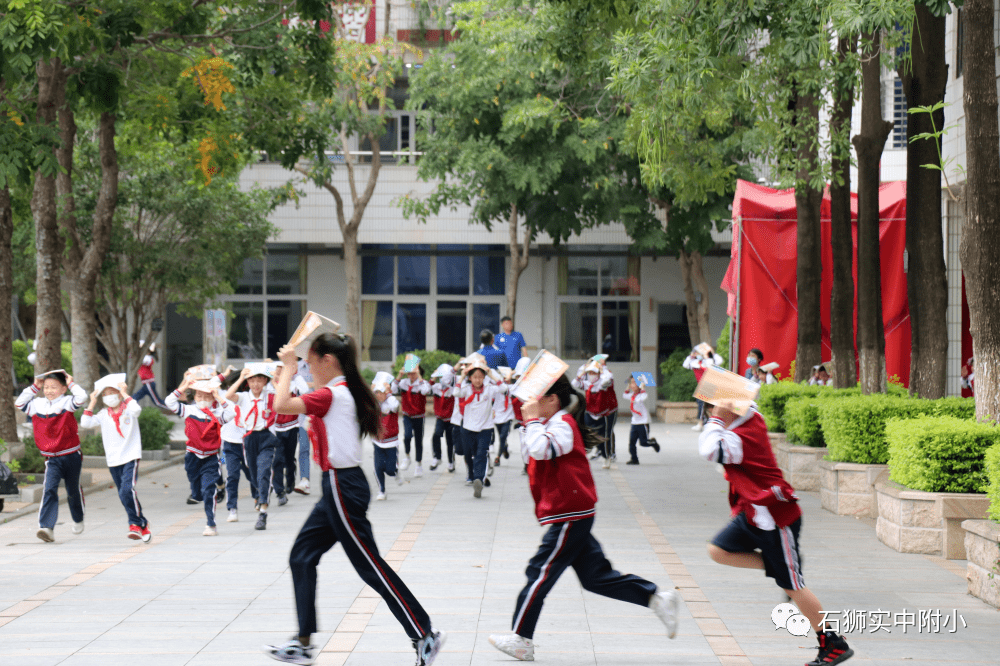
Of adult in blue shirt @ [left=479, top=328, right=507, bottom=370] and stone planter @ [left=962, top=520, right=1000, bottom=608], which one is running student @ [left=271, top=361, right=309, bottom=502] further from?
stone planter @ [left=962, top=520, right=1000, bottom=608]

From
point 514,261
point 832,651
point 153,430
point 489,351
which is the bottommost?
point 153,430

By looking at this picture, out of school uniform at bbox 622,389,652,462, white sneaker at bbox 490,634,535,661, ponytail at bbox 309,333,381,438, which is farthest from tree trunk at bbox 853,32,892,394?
ponytail at bbox 309,333,381,438

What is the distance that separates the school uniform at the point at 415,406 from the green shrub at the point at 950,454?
7.22 metres

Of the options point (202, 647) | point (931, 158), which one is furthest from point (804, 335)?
point (202, 647)

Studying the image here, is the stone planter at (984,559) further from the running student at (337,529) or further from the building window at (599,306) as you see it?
the building window at (599,306)

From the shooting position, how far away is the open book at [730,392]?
17.7ft

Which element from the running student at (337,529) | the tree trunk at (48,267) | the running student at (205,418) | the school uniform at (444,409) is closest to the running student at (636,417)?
the school uniform at (444,409)

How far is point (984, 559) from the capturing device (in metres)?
6.93

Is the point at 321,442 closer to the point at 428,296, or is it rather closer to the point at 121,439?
the point at 121,439

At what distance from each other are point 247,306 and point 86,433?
43.6 ft

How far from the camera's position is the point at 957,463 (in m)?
8.20

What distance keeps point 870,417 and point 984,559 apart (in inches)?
141

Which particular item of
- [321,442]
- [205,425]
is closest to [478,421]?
[205,425]

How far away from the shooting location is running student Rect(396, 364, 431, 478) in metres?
14.3
